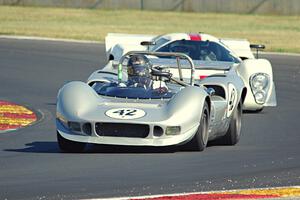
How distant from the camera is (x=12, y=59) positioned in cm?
2631

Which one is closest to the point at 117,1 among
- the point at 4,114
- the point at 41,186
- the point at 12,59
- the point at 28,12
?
the point at 28,12

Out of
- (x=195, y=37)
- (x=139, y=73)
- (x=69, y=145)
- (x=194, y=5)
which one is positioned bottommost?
(x=194, y=5)

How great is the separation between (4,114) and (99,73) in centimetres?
279

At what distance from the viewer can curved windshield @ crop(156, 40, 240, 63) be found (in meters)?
17.8

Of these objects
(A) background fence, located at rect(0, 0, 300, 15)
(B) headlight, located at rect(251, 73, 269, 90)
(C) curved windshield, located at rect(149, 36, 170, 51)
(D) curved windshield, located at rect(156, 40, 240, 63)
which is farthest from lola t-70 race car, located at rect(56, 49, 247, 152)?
(A) background fence, located at rect(0, 0, 300, 15)

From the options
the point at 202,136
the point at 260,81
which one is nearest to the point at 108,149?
the point at 202,136

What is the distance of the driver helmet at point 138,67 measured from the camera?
530 inches

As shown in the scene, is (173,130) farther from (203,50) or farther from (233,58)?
(233,58)

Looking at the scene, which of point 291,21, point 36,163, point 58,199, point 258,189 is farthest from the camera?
point 291,21

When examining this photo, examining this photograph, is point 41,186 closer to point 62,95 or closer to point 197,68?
point 62,95

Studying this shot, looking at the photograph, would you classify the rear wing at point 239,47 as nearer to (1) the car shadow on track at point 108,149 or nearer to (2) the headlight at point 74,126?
(1) the car shadow on track at point 108,149

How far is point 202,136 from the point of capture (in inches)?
498

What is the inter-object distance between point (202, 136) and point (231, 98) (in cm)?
138

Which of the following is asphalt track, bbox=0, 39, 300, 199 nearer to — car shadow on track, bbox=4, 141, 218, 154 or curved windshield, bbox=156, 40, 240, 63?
car shadow on track, bbox=4, 141, 218, 154
